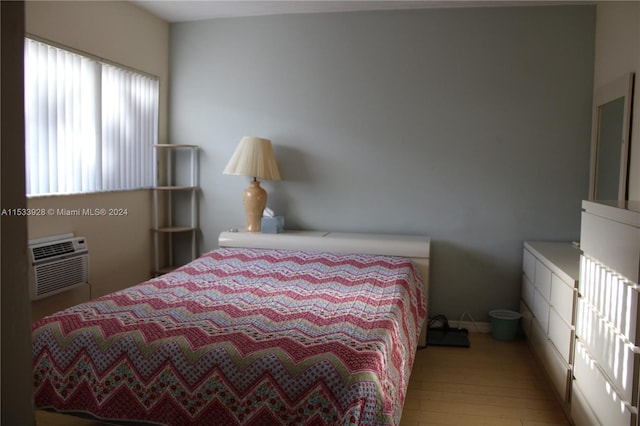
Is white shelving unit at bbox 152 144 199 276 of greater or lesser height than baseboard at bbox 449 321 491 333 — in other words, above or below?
above

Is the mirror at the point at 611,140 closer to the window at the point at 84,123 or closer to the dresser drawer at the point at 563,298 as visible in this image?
the dresser drawer at the point at 563,298

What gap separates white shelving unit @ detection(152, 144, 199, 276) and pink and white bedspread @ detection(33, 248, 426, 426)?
181 centimetres

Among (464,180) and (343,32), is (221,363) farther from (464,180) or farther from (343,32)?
(343,32)

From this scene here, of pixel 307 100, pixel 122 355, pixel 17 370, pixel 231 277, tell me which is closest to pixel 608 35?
pixel 307 100

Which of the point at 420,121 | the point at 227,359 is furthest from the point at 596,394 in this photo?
the point at 420,121

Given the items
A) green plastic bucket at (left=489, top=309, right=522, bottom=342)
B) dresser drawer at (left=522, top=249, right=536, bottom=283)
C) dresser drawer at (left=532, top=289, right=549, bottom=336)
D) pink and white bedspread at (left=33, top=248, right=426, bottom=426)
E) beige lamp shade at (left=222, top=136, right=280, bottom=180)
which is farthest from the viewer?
beige lamp shade at (left=222, top=136, right=280, bottom=180)

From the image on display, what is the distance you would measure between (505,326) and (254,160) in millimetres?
2201

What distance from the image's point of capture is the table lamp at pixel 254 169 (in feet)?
12.6

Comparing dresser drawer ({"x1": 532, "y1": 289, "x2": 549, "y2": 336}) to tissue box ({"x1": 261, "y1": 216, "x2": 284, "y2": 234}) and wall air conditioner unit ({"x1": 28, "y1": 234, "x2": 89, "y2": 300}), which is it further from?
wall air conditioner unit ({"x1": 28, "y1": 234, "x2": 89, "y2": 300})

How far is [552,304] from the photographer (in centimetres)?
288

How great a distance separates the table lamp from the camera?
384cm

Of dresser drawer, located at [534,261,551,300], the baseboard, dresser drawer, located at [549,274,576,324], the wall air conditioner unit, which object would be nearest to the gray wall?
the baseboard

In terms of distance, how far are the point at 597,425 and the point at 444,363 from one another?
1.31 metres

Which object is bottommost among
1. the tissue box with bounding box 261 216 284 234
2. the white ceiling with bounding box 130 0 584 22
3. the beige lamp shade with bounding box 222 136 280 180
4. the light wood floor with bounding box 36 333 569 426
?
the light wood floor with bounding box 36 333 569 426
